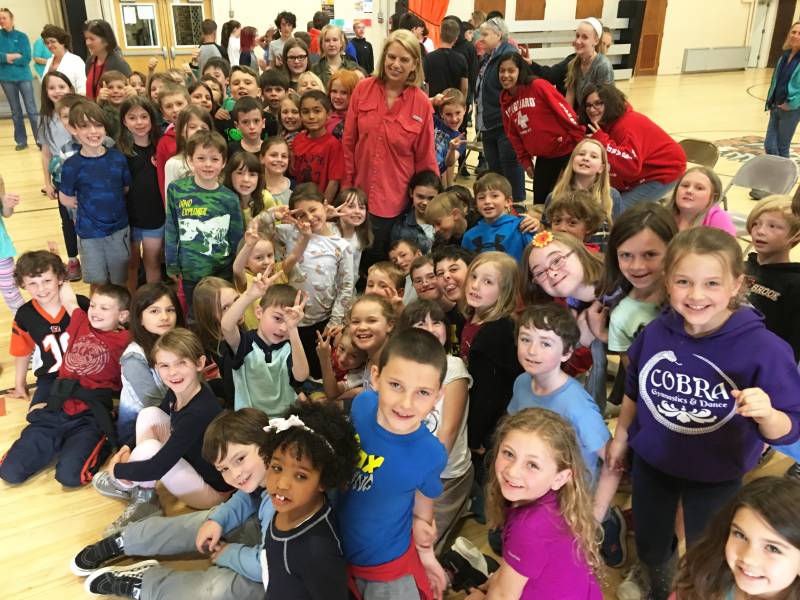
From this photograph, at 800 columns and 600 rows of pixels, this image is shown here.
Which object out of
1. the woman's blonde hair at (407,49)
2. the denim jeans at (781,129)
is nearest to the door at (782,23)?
the denim jeans at (781,129)

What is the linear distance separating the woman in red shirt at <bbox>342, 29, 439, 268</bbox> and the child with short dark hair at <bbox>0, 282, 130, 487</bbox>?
1.60 metres

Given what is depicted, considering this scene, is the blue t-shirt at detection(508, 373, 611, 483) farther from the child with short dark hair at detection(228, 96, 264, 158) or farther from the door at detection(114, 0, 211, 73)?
the door at detection(114, 0, 211, 73)

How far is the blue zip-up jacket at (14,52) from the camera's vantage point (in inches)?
324

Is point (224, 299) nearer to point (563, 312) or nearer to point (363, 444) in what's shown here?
point (363, 444)

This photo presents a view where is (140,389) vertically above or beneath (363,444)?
beneath

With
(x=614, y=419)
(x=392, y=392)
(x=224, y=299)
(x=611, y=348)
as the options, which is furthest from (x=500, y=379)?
(x=224, y=299)

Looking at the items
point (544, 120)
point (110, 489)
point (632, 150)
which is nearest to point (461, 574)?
point (110, 489)

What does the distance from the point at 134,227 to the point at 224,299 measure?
1360 mm

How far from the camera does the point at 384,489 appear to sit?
182cm

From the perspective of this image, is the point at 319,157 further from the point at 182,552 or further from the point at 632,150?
the point at 182,552

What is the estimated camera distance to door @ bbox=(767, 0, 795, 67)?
57.4 ft

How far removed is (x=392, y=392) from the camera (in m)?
1.81

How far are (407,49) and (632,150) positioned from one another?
161 centimetres

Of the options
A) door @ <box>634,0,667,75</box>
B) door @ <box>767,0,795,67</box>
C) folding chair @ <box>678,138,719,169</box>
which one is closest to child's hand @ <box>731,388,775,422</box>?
folding chair @ <box>678,138,719,169</box>
